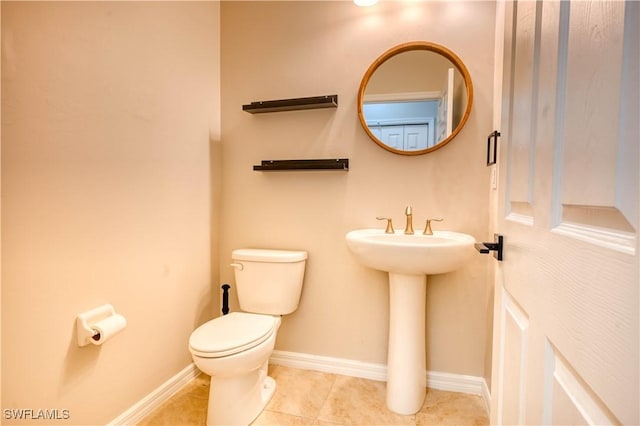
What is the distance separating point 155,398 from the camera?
1.56 meters

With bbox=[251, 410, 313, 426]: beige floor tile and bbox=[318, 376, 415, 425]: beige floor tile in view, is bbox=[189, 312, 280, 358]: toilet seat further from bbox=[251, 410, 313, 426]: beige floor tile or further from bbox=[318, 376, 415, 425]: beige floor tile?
bbox=[318, 376, 415, 425]: beige floor tile

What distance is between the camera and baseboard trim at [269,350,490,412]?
5.61ft

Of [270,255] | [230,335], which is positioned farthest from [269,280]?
[230,335]

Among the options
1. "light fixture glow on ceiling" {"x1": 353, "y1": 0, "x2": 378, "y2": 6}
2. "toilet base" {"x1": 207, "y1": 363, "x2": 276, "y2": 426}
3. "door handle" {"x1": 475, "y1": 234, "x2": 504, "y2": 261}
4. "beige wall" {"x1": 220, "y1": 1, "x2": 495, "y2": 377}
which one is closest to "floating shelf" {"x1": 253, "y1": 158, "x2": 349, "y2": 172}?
"beige wall" {"x1": 220, "y1": 1, "x2": 495, "y2": 377}

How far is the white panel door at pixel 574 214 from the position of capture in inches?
14.2

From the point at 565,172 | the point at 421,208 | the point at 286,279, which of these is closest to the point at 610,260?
the point at 565,172

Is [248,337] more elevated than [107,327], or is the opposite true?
[107,327]

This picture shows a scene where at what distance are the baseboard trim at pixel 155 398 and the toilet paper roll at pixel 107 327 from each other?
0.43 metres

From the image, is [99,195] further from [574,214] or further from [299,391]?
[574,214]

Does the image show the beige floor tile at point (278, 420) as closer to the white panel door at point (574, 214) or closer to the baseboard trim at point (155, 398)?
the baseboard trim at point (155, 398)

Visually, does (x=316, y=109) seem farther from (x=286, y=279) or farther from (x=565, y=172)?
(x=565, y=172)

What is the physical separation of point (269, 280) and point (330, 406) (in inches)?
28.9

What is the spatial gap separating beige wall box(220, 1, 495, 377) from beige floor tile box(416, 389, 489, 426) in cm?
13

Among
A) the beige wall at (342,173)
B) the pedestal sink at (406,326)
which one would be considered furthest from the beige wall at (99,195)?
the pedestal sink at (406,326)
